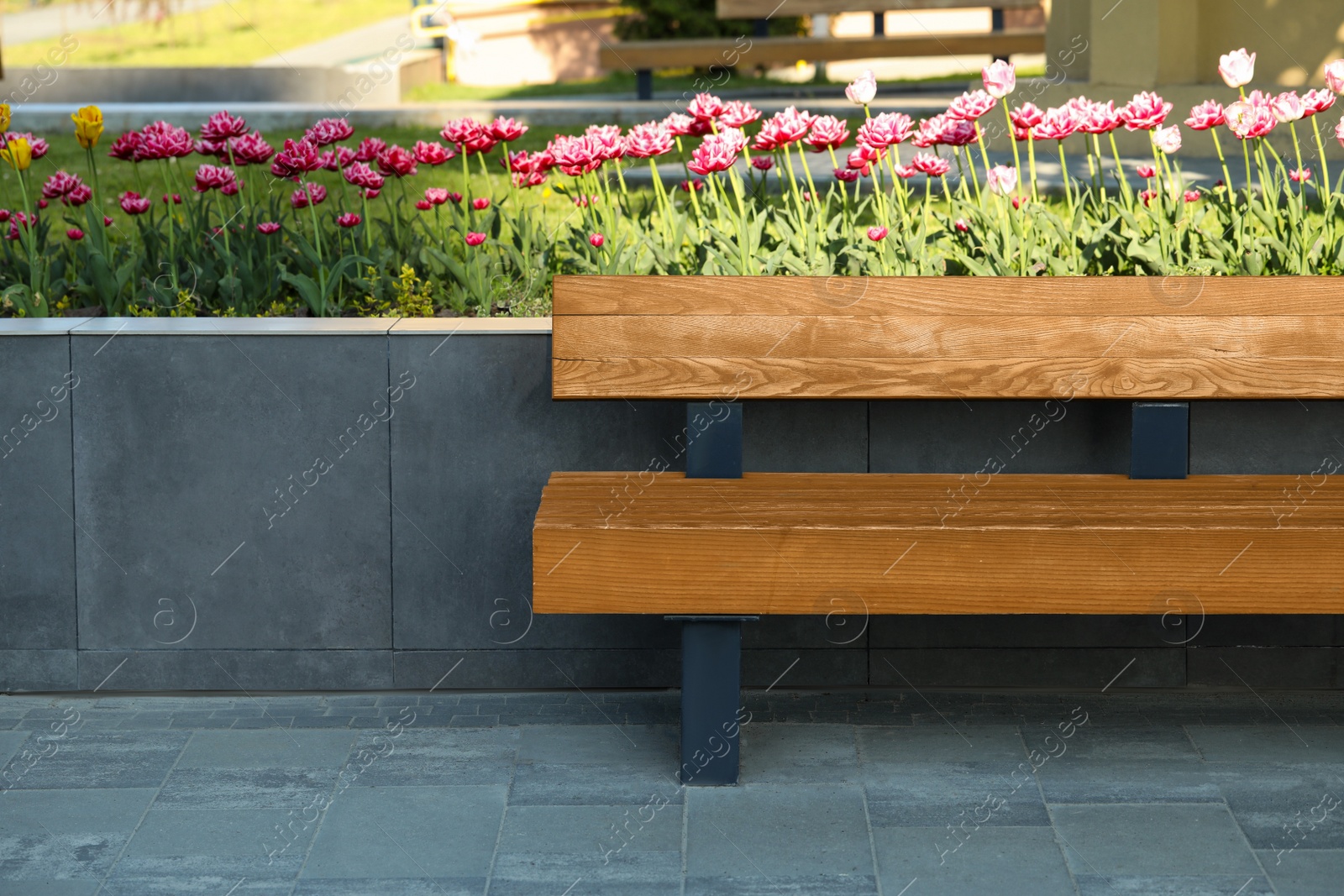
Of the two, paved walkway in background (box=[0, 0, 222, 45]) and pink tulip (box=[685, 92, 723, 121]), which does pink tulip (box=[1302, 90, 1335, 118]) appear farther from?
paved walkway in background (box=[0, 0, 222, 45])

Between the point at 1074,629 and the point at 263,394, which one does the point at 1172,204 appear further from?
the point at 263,394

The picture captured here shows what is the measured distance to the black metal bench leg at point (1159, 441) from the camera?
3350 millimetres

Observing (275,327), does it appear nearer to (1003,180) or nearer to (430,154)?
(430,154)

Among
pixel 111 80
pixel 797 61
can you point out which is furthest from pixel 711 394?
pixel 111 80

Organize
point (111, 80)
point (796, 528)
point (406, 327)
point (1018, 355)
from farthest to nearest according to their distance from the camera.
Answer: point (111, 80)
point (406, 327)
point (1018, 355)
point (796, 528)

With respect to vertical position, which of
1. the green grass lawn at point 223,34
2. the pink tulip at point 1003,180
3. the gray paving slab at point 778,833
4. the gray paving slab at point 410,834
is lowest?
the gray paving slab at point 778,833

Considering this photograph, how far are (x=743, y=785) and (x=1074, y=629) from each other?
3.16 feet

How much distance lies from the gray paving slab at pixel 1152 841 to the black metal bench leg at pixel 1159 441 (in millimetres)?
746

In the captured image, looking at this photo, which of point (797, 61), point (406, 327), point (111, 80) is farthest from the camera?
point (111, 80)

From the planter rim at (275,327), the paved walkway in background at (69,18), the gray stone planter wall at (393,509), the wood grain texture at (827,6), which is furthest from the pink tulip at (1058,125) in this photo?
the paved walkway in background at (69,18)

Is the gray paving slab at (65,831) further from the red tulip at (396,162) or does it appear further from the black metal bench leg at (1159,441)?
the black metal bench leg at (1159,441)

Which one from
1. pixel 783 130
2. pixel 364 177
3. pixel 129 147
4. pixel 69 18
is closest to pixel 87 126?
pixel 129 147

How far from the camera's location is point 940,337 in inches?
128

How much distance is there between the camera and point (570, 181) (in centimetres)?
675
